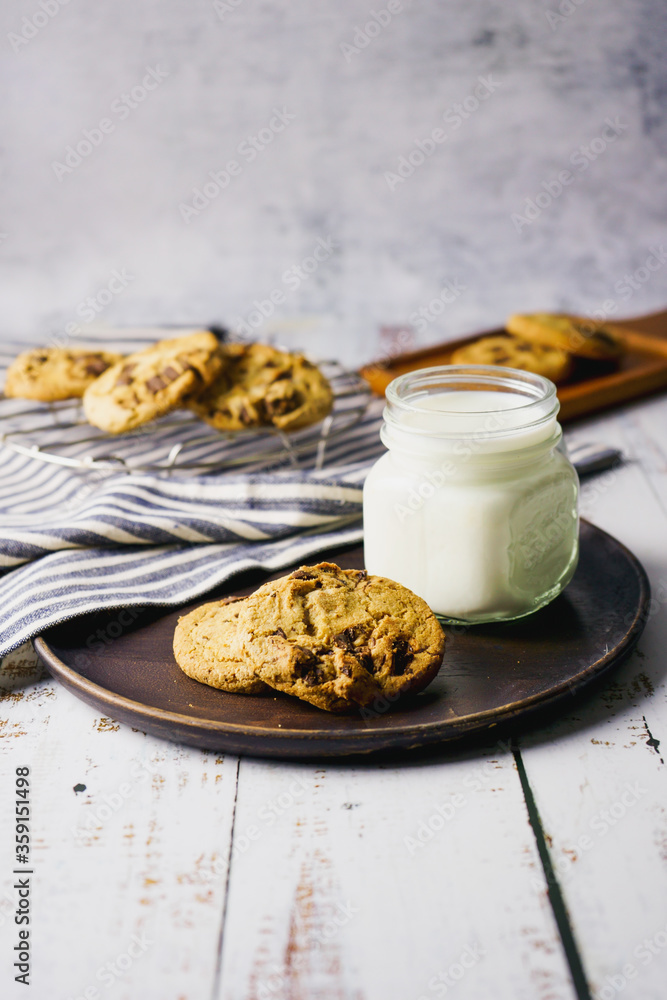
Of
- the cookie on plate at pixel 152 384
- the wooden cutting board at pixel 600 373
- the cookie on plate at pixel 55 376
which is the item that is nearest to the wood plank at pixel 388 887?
the cookie on plate at pixel 152 384

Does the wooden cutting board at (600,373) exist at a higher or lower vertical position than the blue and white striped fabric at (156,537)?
lower

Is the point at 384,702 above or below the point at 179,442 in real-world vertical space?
above

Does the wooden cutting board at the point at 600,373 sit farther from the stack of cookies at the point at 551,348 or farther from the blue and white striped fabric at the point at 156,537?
the blue and white striped fabric at the point at 156,537

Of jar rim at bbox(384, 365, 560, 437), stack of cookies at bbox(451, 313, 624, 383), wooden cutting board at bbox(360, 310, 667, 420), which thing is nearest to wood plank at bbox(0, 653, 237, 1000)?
jar rim at bbox(384, 365, 560, 437)

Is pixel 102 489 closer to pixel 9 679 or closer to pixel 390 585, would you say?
pixel 9 679

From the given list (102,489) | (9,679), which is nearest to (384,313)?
(102,489)

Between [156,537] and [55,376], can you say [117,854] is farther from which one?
[55,376]

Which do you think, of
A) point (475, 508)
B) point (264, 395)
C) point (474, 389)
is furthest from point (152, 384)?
point (475, 508)
